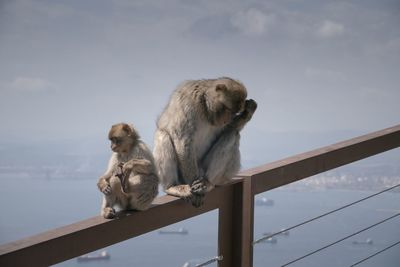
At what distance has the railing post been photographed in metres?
3.12

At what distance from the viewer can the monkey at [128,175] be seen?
3.04m

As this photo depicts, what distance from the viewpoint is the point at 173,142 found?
13.0 ft

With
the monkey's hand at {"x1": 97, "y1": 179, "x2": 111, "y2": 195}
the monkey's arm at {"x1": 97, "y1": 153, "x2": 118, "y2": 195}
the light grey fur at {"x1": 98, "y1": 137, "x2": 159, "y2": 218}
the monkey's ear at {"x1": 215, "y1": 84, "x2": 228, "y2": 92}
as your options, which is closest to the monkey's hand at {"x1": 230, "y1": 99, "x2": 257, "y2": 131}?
the monkey's ear at {"x1": 215, "y1": 84, "x2": 228, "y2": 92}

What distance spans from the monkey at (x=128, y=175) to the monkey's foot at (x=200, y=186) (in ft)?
0.75

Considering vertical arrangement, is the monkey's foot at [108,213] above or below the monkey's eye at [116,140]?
below

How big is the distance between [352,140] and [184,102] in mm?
1008

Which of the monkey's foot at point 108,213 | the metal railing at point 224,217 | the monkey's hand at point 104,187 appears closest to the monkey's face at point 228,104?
the metal railing at point 224,217

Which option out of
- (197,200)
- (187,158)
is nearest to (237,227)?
(197,200)

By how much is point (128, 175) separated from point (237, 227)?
22.4 inches

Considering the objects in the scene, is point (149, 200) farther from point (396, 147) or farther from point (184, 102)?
point (396, 147)

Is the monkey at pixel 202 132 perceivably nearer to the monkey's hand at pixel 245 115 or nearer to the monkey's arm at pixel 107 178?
the monkey's hand at pixel 245 115

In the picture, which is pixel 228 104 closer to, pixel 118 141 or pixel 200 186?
pixel 200 186

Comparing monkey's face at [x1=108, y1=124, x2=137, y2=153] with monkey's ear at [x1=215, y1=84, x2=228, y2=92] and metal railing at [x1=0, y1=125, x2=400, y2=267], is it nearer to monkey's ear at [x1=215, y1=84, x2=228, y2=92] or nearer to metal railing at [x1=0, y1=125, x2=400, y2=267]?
metal railing at [x1=0, y1=125, x2=400, y2=267]

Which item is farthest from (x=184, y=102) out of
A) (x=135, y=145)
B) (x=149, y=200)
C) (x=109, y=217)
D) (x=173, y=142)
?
(x=109, y=217)
